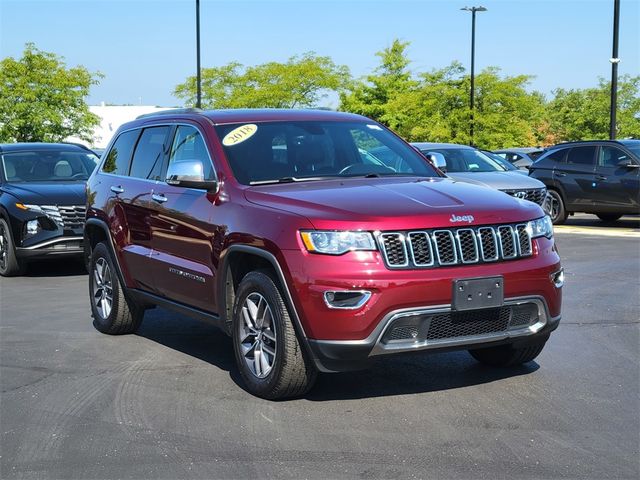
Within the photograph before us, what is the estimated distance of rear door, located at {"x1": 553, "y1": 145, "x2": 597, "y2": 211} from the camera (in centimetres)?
1906

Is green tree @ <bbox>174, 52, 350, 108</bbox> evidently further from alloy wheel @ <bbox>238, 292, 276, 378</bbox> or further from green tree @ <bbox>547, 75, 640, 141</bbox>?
alloy wheel @ <bbox>238, 292, 276, 378</bbox>

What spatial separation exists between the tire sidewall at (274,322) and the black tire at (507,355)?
161cm

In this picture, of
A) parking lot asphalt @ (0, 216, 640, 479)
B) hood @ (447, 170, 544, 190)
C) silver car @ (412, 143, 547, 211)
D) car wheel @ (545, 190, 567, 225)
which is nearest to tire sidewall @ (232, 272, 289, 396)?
parking lot asphalt @ (0, 216, 640, 479)

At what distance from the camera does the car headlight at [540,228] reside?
235 inches

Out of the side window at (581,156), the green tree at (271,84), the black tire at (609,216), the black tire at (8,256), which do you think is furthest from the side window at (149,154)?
the green tree at (271,84)

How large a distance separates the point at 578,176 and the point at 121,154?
12.9 metres

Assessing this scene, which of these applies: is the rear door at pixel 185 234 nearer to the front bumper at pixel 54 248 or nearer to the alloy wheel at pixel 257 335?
the alloy wheel at pixel 257 335

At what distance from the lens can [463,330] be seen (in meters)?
5.65

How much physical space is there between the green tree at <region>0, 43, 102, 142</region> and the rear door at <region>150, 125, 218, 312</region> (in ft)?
119

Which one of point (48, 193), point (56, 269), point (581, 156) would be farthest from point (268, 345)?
point (581, 156)

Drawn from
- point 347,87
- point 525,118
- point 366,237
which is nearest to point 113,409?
point 366,237

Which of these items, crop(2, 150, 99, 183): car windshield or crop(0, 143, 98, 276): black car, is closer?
crop(0, 143, 98, 276): black car

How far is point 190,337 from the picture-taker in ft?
26.9

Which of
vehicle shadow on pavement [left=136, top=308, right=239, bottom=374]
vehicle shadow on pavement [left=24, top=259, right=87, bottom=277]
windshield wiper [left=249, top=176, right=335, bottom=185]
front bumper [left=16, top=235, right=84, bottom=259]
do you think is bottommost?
vehicle shadow on pavement [left=24, top=259, right=87, bottom=277]
